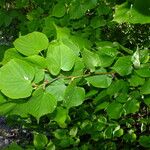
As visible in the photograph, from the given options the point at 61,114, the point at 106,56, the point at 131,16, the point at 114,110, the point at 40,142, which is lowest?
the point at 40,142

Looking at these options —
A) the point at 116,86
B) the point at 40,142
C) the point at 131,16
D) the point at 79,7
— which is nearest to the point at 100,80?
the point at 116,86

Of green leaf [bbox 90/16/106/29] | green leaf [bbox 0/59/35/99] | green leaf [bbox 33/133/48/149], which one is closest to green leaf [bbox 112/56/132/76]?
green leaf [bbox 0/59/35/99]

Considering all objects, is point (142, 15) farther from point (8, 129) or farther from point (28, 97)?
point (8, 129)

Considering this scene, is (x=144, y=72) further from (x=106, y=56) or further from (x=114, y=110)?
(x=114, y=110)

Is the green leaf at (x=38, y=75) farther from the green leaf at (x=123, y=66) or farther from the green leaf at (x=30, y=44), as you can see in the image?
the green leaf at (x=123, y=66)

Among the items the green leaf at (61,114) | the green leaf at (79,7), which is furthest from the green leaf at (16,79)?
the green leaf at (79,7)

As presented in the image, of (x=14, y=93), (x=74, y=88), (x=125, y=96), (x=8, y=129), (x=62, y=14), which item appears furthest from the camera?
(x=8, y=129)

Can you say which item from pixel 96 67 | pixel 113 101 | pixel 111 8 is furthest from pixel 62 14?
pixel 96 67

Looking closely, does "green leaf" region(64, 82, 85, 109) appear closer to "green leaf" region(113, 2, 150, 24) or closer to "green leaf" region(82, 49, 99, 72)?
"green leaf" region(82, 49, 99, 72)
